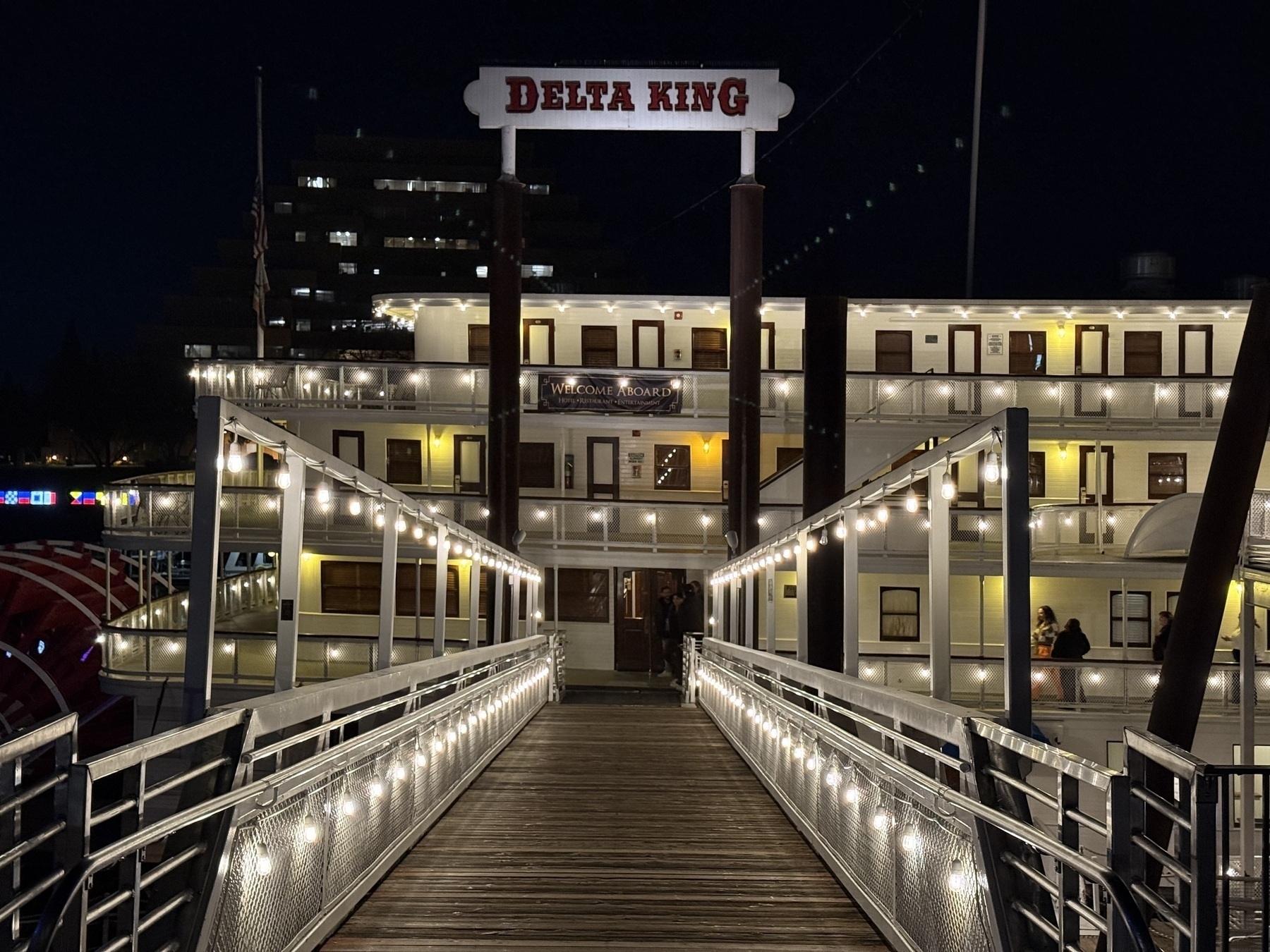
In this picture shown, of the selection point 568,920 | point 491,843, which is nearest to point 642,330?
point 491,843

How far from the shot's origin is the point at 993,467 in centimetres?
667

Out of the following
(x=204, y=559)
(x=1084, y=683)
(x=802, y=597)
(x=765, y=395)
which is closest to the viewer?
(x=204, y=559)

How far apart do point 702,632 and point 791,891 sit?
19.4 meters

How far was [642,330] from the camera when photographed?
101 ft

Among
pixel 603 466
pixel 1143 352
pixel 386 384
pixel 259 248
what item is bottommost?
pixel 603 466

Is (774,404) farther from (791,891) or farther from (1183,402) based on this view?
(791,891)

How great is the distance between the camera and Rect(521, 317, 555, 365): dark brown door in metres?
30.9

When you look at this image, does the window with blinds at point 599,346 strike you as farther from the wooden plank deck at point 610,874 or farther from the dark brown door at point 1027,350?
the wooden plank deck at point 610,874

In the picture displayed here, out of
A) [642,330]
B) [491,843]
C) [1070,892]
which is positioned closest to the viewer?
[1070,892]

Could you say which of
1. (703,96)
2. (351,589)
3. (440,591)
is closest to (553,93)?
(703,96)

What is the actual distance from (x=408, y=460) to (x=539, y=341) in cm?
406

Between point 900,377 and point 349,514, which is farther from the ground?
point 900,377

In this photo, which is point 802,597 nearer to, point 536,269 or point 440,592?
point 440,592

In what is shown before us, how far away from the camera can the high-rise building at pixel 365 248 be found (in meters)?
105
